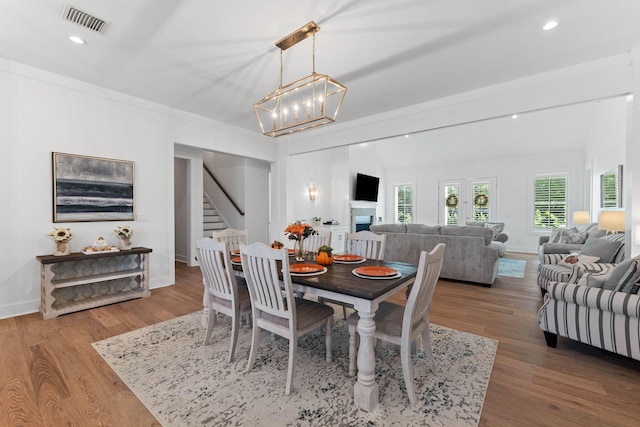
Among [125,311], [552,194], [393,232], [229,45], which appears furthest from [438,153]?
[125,311]

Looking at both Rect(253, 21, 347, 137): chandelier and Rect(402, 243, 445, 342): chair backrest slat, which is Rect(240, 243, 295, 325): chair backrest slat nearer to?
Rect(402, 243, 445, 342): chair backrest slat

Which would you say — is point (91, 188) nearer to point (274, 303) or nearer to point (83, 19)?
point (83, 19)

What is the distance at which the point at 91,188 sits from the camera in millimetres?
3693

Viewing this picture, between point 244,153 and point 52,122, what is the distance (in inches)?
110

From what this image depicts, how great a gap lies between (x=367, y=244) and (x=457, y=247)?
2252mm

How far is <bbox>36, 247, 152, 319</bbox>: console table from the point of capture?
3.18 meters

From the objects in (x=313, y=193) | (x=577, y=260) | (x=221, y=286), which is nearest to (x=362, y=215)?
(x=313, y=193)

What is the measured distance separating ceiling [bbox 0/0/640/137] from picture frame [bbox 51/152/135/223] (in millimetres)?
1053

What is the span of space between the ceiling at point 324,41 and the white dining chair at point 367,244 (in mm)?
1927

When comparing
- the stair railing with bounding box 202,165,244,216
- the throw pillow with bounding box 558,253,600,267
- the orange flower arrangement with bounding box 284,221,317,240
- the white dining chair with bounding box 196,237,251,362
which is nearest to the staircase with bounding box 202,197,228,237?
the stair railing with bounding box 202,165,244,216

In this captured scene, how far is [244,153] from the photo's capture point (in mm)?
5590

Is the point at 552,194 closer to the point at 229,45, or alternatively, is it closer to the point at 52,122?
the point at 229,45

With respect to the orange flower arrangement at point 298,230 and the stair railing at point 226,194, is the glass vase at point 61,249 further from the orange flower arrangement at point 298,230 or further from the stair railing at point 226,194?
the stair railing at point 226,194

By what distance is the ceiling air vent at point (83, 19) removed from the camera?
7.62 ft
